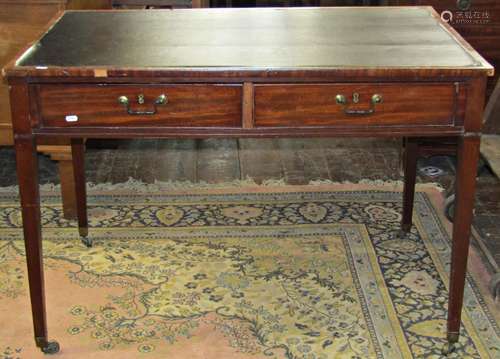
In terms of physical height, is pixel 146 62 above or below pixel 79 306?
above

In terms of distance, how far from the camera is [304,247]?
3270 mm

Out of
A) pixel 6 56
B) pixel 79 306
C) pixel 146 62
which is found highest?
pixel 146 62

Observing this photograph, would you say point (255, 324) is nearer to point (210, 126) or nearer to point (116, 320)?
point (116, 320)

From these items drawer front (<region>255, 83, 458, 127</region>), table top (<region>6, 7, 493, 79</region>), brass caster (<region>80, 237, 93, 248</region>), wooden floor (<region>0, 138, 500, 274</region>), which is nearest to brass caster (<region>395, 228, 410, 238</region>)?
wooden floor (<region>0, 138, 500, 274</region>)

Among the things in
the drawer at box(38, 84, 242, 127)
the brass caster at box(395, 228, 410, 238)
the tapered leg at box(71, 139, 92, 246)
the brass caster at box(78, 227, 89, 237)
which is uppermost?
the drawer at box(38, 84, 242, 127)

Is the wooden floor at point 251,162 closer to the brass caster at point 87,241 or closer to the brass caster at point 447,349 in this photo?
the brass caster at point 87,241

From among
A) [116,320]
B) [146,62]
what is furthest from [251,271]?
[146,62]

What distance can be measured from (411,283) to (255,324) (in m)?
0.62

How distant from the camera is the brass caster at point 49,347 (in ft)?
8.67

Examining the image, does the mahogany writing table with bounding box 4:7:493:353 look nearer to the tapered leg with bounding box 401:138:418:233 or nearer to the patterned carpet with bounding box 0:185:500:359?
the patterned carpet with bounding box 0:185:500:359

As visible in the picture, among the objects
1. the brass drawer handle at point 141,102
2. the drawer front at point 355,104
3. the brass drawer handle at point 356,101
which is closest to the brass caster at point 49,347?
the brass drawer handle at point 141,102

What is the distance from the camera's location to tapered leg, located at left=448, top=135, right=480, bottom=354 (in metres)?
2.40

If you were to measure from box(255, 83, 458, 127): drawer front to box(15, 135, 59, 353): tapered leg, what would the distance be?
65 centimetres

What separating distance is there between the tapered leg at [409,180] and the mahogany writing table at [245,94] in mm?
712
